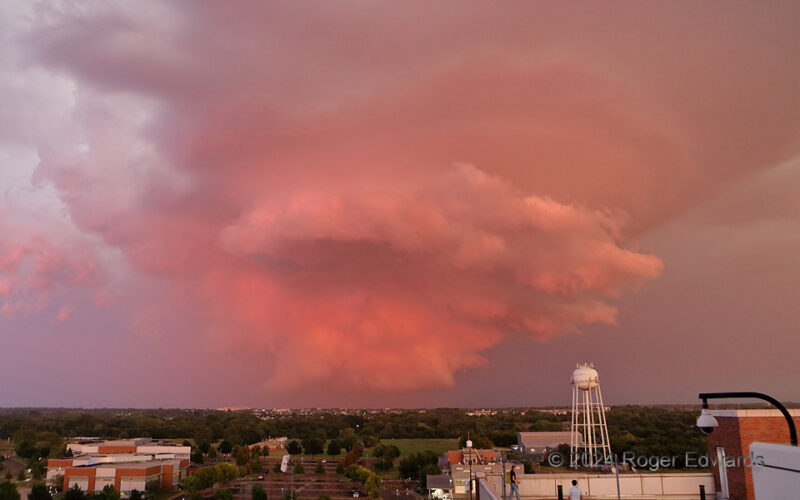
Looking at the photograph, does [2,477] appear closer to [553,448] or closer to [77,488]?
[77,488]

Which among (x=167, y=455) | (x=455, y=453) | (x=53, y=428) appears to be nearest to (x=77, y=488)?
(x=167, y=455)

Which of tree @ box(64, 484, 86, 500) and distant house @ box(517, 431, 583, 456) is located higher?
distant house @ box(517, 431, 583, 456)

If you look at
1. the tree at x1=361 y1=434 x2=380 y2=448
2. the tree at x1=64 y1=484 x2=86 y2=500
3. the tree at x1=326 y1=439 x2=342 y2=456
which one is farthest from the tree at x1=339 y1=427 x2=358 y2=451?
the tree at x1=64 y1=484 x2=86 y2=500

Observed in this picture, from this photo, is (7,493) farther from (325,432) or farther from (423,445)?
(325,432)

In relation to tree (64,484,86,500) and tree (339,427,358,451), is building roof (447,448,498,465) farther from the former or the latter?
tree (339,427,358,451)

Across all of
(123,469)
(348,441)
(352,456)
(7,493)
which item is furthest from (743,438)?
(348,441)

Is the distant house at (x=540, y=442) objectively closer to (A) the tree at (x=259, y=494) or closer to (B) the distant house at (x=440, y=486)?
(B) the distant house at (x=440, y=486)

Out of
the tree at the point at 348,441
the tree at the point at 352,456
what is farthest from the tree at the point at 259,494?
the tree at the point at 348,441
